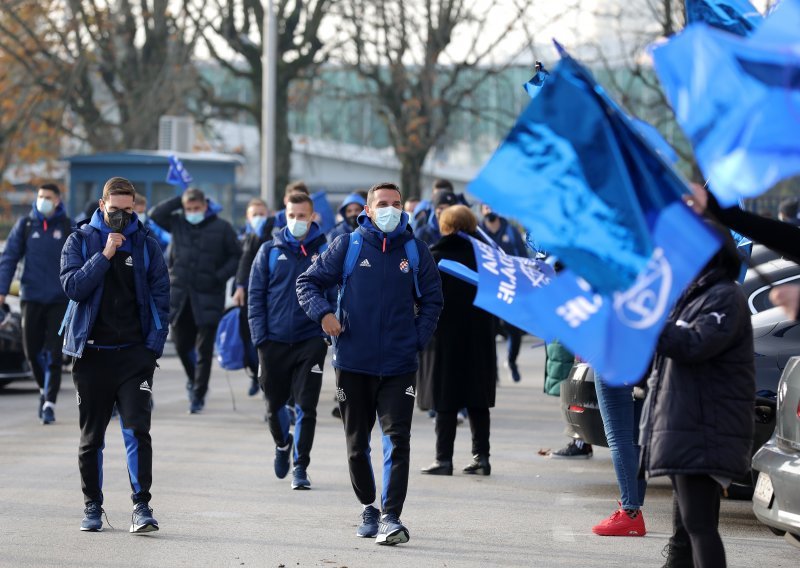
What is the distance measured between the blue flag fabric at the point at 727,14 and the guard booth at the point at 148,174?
1903 cm

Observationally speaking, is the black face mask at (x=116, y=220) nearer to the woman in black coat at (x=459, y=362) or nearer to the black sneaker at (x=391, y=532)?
the black sneaker at (x=391, y=532)

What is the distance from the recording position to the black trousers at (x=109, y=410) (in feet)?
27.3

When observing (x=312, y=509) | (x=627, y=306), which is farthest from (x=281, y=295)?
(x=627, y=306)

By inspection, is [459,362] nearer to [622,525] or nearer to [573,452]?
[573,452]

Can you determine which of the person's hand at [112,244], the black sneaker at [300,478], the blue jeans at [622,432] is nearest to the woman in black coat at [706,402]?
the blue jeans at [622,432]

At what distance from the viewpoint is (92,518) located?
838cm

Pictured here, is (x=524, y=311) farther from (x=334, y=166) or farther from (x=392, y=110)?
(x=334, y=166)

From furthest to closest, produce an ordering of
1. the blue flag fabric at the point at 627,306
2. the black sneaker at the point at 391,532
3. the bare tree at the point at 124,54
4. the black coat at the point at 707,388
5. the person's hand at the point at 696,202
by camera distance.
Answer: the bare tree at the point at 124,54, the black sneaker at the point at 391,532, the black coat at the point at 707,388, the person's hand at the point at 696,202, the blue flag fabric at the point at 627,306

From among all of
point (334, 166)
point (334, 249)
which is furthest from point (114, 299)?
point (334, 166)

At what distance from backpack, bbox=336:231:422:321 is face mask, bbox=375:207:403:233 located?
0.41 ft

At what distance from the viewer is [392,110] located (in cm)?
3578

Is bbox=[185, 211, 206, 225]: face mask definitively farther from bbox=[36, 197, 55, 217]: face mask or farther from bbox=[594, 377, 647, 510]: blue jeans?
bbox=[594, 377, 647, 510]: blue jeans

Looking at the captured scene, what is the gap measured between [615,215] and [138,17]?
27.5 metres

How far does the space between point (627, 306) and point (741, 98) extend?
0.82 metres
